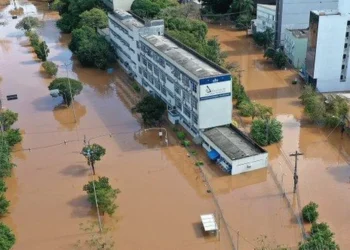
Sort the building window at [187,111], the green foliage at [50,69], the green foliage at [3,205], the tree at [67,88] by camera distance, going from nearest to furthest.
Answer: the green foliage at [3,205]
the building window at [187,111]
the tree at [67,88]
the green foliage at [50,69]

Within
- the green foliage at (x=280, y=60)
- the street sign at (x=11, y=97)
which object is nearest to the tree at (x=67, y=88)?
the street sign at (x=11, y=97)

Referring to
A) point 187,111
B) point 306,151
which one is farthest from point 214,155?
point 306,151

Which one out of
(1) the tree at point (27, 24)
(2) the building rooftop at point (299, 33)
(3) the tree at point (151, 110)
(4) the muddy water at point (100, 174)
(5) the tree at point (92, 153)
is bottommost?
(4) the muddy water at point (100, 174)

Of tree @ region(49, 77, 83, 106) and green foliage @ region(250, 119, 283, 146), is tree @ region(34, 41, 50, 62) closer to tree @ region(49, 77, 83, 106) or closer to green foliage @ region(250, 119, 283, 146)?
tree @ region(49, 77, 83, 106)

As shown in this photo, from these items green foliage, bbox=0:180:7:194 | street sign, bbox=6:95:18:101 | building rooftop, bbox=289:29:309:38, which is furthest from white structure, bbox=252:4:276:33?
green foliage, bbox=0:180:7:194

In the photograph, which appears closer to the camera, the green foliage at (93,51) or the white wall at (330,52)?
the white wall at (330,52)

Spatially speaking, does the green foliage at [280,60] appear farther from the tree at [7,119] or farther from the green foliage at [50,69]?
the tree at [7,119]

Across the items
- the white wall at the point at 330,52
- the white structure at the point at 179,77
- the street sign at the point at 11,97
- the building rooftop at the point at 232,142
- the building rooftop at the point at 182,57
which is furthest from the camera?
the street sign at the point at 11,97

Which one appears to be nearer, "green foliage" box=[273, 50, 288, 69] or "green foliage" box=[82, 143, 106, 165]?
"green foliage" box=[82, 143, 106, 165]
